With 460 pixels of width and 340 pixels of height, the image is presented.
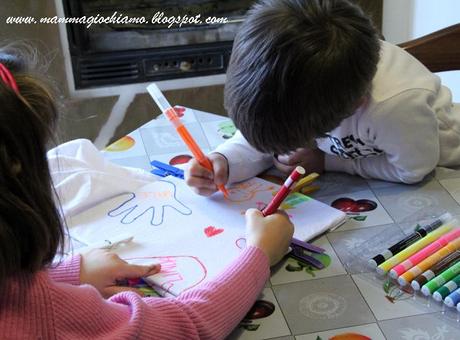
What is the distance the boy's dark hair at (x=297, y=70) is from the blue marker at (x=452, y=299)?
257mm

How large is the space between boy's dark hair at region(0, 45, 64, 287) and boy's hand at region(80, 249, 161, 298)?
0.54 feet

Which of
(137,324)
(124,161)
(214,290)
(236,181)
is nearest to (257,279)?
(214,290)

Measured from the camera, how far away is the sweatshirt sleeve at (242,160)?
90 centimetres

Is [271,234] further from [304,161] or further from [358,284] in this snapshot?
[304,161]

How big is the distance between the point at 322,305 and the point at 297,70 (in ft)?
0.89

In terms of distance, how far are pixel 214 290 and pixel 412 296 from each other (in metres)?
0.21

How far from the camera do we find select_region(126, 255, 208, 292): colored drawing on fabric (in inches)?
26.3

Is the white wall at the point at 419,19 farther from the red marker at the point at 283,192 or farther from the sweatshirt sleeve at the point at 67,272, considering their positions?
the sweatshirt sleeve at the point at 67,272

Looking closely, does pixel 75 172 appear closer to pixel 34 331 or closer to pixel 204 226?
pixel 204 226

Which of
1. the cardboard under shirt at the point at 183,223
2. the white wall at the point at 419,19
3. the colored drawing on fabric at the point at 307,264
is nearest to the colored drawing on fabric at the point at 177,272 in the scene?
the cardboard under shirt at the point at 183,223

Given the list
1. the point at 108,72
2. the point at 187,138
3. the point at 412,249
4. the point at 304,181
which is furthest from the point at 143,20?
the point at 412,249

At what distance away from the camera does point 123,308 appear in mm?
570

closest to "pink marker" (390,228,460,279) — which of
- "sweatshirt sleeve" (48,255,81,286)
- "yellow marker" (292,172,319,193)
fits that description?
"yellow marker" (292,172,319,193)

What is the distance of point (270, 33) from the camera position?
73 cm
